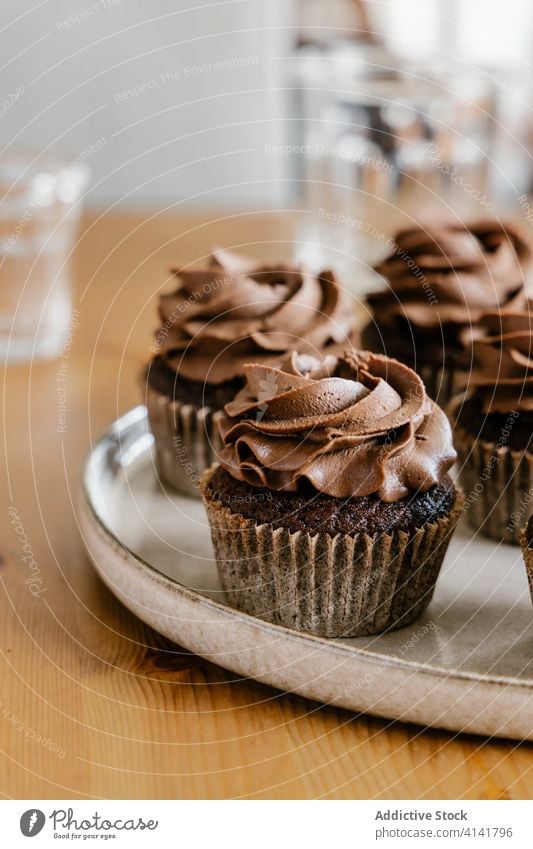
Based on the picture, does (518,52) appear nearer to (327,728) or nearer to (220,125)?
(220,125)

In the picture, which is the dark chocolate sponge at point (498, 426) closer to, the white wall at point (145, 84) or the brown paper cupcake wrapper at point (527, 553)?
the brown paper cupcake wrapper at point (527, 553)

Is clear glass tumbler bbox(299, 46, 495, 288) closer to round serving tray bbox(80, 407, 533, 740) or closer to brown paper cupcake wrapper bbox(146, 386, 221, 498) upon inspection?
brown paper cupcake wrapper bbox(146, 386, 221, 498)

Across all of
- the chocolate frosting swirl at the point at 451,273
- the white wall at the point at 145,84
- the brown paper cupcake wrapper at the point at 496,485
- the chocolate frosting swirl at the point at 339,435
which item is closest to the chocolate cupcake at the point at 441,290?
the chocolate frosting swirl at the point at 451,273

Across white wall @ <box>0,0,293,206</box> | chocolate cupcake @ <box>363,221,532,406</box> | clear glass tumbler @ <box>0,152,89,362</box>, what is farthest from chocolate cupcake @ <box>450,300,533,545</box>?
white wall @ <box>0,0,293,206</box>

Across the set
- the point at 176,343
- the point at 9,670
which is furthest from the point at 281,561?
the point at 176,343

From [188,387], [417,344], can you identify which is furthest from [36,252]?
[417,344]

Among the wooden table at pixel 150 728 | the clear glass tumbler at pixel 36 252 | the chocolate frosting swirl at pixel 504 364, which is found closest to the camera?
the wooden table at pixel 150 728

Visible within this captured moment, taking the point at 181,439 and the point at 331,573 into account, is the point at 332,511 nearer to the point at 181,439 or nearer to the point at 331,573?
the point at 331,573
